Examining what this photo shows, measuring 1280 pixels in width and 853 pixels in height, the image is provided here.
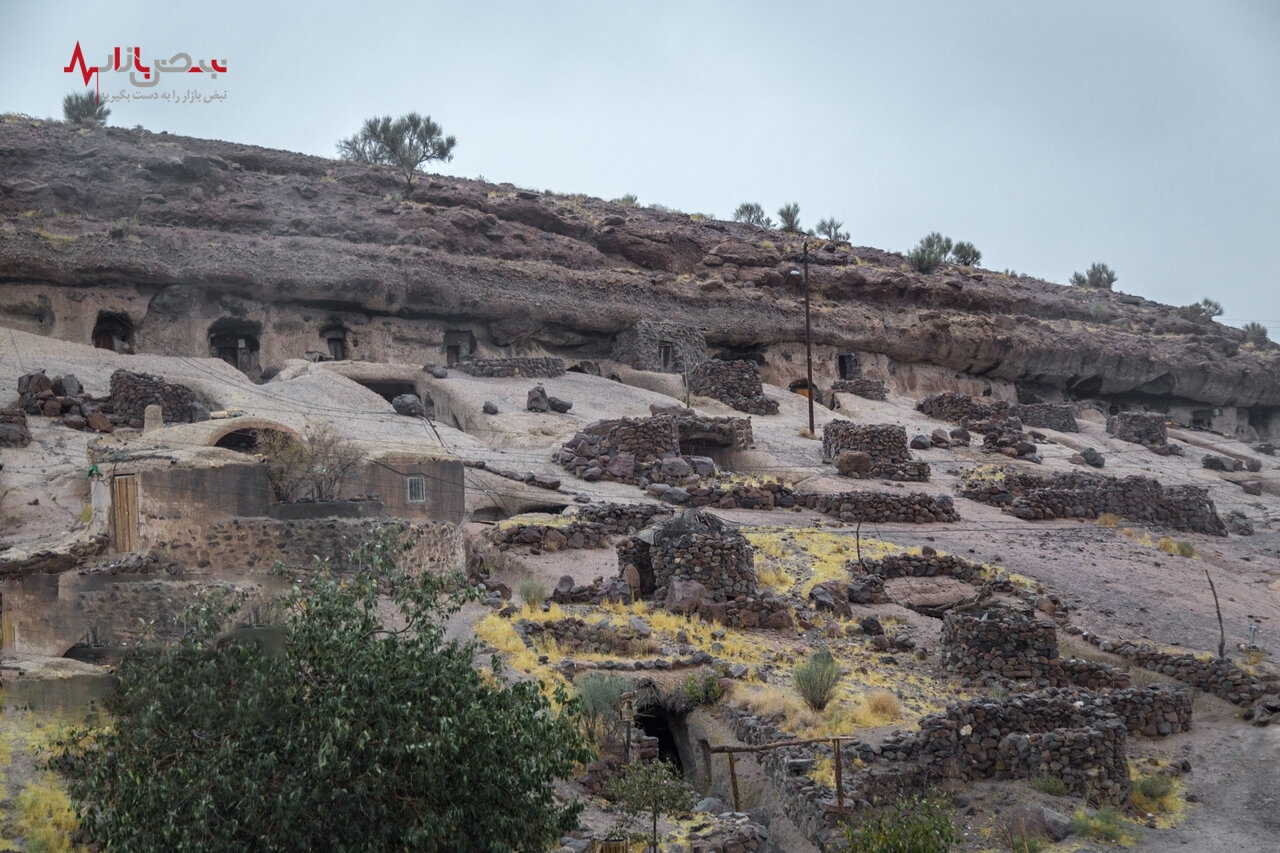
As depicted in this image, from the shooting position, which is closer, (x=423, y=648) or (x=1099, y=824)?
(x=423, y=648)

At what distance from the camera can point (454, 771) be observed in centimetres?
859

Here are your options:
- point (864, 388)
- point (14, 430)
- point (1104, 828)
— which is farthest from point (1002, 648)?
point (864, 388)

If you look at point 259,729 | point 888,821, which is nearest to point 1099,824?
point 888,821

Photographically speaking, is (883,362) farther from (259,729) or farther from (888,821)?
(259,729)

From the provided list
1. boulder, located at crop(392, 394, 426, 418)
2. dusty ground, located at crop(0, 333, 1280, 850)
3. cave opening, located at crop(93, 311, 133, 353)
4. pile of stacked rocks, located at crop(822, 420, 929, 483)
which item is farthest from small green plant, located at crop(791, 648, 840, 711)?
cave opening, located at crop(93, 311, 133, 353)

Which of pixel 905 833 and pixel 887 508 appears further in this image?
pixel 887 508

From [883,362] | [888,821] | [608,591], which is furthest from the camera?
[883,362]

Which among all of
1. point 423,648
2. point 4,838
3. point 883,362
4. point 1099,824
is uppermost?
point 883,362

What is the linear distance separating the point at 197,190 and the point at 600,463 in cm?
2003

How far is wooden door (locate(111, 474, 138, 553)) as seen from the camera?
1409cm

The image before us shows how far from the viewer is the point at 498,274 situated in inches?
1474

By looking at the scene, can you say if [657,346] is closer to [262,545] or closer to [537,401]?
[537,401]

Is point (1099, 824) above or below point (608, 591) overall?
below

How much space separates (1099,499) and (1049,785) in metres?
14.9
